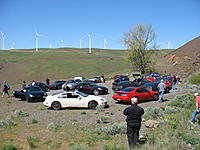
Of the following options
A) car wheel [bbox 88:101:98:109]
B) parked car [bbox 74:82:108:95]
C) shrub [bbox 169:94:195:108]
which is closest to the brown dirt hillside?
parked car [bbox 74:82:108:95]

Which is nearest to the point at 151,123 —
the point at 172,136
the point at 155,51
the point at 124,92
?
the point at 172,136

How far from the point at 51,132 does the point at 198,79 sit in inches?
1008

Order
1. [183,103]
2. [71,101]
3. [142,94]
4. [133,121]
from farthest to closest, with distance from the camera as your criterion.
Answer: [142,94], [71,101], [183,103], [133,121]

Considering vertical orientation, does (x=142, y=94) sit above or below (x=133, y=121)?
below

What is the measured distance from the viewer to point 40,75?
6412 cm

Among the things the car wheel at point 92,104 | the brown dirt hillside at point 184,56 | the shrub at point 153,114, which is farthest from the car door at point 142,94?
the brown dirt hillside at point 184,56

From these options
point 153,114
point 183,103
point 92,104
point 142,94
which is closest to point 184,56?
point 142,94

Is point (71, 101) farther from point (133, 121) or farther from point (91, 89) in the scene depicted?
point (133, 121)

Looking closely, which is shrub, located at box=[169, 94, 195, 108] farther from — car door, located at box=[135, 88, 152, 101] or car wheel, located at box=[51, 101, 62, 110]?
car wheel, located at box=[51, 101, 62, 110]

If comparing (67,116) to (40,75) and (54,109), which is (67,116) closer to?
(54,109)

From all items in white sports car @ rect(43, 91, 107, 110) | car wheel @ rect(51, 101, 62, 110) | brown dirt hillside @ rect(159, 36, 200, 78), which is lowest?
car wheel @ rect(51, 101, 62, 110)

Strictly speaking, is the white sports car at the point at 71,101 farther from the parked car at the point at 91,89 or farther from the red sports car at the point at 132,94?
the parked car at the point at 91,89

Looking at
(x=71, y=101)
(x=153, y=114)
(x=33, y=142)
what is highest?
(x=71, y=101)

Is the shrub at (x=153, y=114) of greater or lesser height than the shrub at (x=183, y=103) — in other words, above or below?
below
